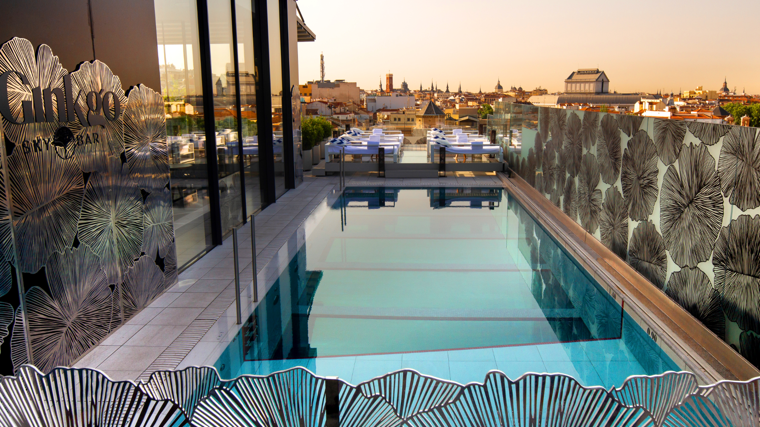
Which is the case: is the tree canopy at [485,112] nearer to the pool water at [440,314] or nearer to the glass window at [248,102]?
the glass window at [248,102]

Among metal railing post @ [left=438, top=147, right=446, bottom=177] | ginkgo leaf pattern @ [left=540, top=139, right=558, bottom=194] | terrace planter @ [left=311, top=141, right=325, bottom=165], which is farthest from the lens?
terrace planter @ [left=311, top=141, right=325, bottom=165]

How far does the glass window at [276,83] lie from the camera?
10672 mm

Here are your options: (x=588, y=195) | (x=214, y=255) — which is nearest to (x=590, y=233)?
(x=588, y=195)

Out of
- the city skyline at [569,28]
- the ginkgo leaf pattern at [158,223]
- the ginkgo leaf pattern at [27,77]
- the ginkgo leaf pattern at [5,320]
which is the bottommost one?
the ginkgo leaf pattern at [5,320]

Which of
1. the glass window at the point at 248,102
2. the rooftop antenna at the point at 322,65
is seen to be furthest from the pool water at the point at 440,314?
the rooftop antenna at the point at 322,65

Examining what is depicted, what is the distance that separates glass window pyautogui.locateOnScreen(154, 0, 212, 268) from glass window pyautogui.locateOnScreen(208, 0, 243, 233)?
52 centimetres

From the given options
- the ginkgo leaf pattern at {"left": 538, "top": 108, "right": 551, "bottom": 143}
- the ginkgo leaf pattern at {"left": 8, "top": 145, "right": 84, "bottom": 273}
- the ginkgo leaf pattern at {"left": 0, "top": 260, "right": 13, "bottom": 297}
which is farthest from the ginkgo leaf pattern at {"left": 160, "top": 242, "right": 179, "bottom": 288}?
the ginkgo leaf pattern at {"left": 538, "top": 108, "right": 551, "bottom": 143}

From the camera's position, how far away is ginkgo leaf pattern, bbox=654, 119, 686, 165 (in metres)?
4.83

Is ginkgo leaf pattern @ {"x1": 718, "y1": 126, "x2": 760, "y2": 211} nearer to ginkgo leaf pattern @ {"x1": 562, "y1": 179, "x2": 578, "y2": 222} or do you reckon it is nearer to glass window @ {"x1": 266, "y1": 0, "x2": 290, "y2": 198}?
ginkgo leaf pattern @ {"x1": 562, "y1": 179, "x2": 578, "y2": 222}

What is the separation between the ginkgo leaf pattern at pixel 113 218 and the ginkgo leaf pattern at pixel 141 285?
0.12 m

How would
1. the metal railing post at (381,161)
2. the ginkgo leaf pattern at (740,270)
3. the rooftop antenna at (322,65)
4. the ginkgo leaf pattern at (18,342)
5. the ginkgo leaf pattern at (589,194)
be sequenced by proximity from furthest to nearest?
the rooftop antenna at (322,65) < the metal railing post at (381,161) < the ginkgo leaf pattern at (589,194) < the ginkgo leaf pattern at (740,270) < the ginkgo leaf pattern at (18,342)

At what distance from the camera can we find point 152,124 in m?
5.41

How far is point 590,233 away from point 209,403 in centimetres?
629

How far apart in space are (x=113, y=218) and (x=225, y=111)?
3.52m
